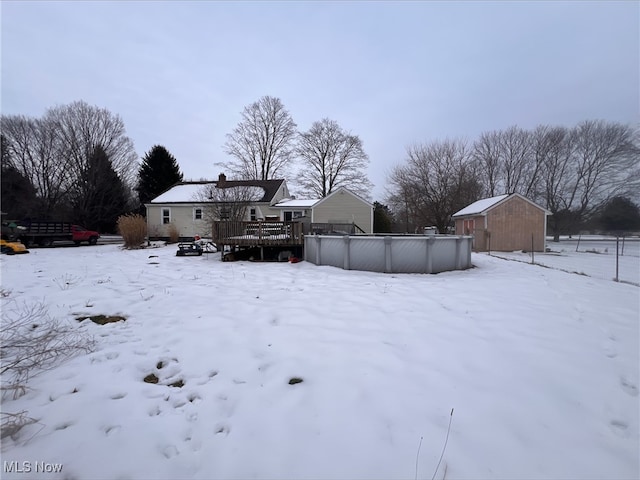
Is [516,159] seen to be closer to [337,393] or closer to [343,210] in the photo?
[343,210]

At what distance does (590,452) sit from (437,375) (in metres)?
1.17

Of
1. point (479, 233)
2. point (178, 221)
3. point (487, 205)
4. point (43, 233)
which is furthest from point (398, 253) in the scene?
point (178, 221)

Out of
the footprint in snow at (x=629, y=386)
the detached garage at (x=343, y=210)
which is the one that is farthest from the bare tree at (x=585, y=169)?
the footprint in snow at (x=629, y=386)

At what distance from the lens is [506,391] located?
108 inches

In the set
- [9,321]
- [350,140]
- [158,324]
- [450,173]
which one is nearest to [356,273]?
[158,324]

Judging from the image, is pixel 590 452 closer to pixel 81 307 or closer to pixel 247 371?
pixel 247 371

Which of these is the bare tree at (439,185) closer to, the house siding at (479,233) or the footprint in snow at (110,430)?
the house siding at (479,233)

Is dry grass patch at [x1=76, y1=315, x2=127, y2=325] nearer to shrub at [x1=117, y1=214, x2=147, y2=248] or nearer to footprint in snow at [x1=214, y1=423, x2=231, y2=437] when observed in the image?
footprint in snow at [x1=214, y1=423, x2=231, y2=437]

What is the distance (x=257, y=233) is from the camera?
1223cm

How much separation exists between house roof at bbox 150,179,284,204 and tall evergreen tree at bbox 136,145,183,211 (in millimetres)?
8359

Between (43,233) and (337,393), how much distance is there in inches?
904

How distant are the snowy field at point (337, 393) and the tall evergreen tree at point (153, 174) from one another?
111 feet

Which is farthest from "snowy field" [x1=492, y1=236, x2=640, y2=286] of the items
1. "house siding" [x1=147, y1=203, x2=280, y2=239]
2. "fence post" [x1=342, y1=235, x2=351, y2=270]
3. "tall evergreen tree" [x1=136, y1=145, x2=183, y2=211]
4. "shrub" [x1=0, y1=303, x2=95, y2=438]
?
"tall evergreen tree" [x1=136, y1=145, x2=183, y2=211]

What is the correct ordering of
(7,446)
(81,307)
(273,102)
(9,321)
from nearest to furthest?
(7,446), (9,321), (81,307), (273,102)
